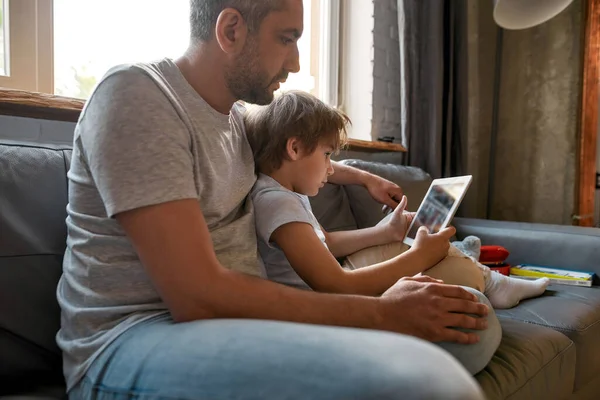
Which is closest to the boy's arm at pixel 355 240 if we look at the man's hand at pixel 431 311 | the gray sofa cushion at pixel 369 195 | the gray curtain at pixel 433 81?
the gray sofa cushion at pixel 369 195

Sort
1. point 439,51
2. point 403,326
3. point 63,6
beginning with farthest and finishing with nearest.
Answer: point 439,51, point 63,6, point 403,326

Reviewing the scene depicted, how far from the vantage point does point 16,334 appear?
944mm

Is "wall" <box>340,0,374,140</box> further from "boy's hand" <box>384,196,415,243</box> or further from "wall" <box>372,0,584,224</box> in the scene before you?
"boy's hand" <box>384,196,415,243</box>

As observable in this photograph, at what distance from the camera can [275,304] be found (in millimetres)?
795

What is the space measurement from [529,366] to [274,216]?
609mm

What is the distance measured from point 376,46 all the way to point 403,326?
212 centimetres

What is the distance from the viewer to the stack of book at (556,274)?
1.71 meters

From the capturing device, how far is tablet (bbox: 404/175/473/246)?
4.35 feet

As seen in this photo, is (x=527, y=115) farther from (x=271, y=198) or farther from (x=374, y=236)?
(x=271, y=198)

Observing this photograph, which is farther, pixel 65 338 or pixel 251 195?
pixel 251 195

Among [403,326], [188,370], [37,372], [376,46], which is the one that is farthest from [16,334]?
[376,46]

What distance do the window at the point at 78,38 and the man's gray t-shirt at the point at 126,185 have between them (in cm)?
83

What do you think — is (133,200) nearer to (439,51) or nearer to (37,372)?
(37,372)

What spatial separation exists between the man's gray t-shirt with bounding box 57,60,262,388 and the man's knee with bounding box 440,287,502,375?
0.39 metres
